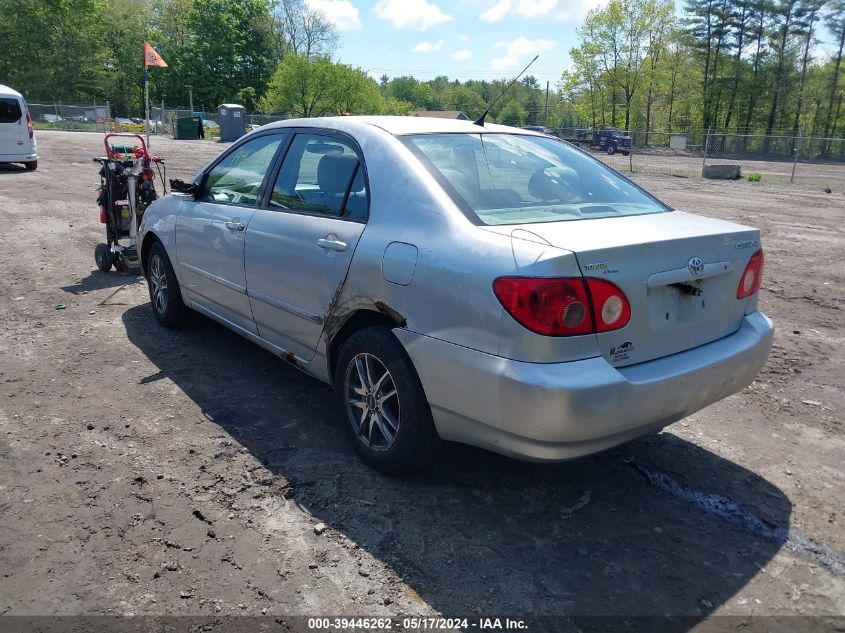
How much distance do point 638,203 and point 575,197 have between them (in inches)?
15.5

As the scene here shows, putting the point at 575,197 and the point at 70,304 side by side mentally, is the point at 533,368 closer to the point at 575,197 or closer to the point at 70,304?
the point at 575,197

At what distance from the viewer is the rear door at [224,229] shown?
14.1 feet

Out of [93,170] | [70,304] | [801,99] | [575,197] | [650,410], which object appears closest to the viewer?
[650,410]

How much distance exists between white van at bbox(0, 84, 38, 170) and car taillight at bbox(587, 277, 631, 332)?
65.9ft

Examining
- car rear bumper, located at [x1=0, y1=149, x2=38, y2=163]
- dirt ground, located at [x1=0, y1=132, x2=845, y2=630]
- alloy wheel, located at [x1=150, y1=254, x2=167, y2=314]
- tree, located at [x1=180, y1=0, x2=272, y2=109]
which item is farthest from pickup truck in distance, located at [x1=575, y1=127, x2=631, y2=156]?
tree, located at [x1=180, y1=0, x2=272, y2=109]

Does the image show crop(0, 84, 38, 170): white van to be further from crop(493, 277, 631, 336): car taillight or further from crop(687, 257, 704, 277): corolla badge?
crop(687, 257, 704, 277): corolla badge

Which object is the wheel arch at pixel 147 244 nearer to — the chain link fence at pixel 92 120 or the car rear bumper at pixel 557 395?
the car rear bumper at pixel 557 395

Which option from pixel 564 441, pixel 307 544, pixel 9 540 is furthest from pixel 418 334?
pixel 9 540

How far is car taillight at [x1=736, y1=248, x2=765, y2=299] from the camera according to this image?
3217mm

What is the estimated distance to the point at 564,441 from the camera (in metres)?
2.59

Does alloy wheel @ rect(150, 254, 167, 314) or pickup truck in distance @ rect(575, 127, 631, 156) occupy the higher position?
pickup truck in distance @ rect(575, 127, 631, 156)

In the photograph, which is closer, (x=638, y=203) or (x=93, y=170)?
(x=638, y=203)

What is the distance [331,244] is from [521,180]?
1.07 metres

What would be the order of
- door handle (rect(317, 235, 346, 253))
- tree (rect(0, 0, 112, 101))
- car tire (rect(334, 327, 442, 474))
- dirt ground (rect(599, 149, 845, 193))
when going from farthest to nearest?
tree (rect(0, 0, 112, 101)) < dirt ground (rect(599, 149, 845, 193)) < door handle (rect(317, 235, 346, 253)) < car tire (rect(334, 327, 442, 474))
